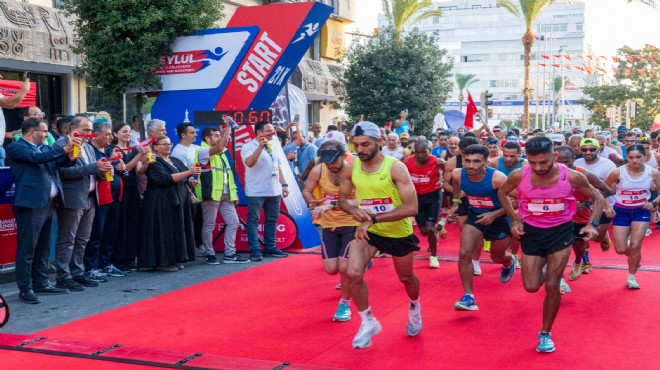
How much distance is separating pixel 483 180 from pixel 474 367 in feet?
9.14

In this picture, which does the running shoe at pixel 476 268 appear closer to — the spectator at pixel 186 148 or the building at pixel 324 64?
the spectator at pixel 186 148

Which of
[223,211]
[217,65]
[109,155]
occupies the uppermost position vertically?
[217,65]

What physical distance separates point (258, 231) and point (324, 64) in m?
20.3

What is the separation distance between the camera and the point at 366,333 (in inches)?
251

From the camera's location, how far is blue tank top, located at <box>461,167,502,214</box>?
8125mm

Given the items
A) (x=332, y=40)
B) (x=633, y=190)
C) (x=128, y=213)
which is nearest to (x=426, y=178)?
(x=633, y=190)

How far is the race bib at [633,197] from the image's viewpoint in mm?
9188

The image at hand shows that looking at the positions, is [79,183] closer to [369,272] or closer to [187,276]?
[187,276]

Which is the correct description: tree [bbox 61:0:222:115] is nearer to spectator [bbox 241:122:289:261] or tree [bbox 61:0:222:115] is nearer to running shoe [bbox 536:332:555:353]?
spectator [bbox 241:122:289:261]

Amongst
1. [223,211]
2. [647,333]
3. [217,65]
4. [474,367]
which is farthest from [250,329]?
[217,65]

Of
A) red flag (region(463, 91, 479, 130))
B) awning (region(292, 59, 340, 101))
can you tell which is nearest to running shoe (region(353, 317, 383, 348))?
red flag (region(463, 91, 479, 130))

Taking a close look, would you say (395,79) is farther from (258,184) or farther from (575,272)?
(575,272)

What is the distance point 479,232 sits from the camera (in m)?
8.05

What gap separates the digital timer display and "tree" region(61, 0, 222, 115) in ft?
8.31
